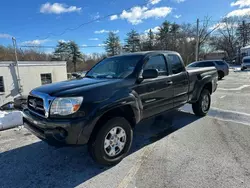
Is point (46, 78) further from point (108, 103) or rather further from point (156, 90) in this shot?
point (108, 103)

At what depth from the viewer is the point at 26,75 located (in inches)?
758

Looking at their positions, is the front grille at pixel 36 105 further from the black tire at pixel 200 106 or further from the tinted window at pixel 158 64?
the black tire at pixel 200 106

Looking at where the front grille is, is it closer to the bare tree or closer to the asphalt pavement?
the asphalt pavement

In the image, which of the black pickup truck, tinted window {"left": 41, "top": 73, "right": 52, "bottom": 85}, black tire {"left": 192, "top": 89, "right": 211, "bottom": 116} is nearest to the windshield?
the black pickup truck

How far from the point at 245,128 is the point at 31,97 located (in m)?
4.73

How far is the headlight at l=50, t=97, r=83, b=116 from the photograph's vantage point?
104 inches

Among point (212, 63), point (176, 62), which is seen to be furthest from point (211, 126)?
point (212, 63)

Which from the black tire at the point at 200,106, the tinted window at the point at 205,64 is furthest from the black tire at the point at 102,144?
the tinted window at the point at 205,64

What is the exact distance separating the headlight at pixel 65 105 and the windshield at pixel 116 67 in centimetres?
111

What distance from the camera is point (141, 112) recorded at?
353 cm

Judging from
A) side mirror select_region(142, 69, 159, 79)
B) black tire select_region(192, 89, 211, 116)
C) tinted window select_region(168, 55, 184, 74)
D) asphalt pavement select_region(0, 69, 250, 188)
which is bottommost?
asphalt pavement select_region(0, 69, 250, 188)

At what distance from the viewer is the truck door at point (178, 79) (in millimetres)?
4352

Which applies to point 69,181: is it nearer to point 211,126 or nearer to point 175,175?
point 175,175

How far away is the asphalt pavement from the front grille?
96cm
